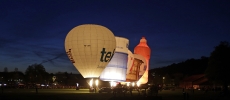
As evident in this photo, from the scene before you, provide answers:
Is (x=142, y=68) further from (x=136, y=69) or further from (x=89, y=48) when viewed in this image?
(x=89, y=48)

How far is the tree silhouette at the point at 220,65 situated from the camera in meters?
53.7

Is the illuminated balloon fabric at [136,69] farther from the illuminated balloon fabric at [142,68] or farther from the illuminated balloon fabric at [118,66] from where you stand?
the illuminated balloon fabric at [118,66]

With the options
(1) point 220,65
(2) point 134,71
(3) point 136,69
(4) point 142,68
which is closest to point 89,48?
(2) point 134,71

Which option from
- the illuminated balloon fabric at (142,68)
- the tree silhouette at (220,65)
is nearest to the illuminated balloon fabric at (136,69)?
the illuminated balloon fabric at (142,68)

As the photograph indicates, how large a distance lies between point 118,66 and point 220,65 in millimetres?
18544

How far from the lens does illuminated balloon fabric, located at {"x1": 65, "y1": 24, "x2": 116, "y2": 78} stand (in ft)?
138

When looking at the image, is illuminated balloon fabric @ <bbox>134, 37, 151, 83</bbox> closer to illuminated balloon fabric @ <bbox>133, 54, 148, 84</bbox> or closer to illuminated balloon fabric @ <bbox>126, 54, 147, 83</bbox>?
illuminated balloon fabric @ <bbox>133, 54, 148, 84</bbox>

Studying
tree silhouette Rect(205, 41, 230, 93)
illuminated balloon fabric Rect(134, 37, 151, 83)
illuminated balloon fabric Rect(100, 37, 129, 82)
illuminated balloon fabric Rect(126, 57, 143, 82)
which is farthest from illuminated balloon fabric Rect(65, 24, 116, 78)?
illuminated balloon fabric Rect(134, 37, 151, 83)

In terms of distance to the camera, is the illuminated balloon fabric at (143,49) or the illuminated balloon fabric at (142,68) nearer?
the illuminated balloon fabric at (142,68)

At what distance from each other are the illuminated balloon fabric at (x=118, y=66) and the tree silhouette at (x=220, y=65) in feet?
53.5

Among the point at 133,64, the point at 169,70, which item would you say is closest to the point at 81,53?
the point at 133,64

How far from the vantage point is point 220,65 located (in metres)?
54.2

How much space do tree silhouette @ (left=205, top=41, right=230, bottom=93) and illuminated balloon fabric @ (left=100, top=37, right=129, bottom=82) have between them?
1630cm

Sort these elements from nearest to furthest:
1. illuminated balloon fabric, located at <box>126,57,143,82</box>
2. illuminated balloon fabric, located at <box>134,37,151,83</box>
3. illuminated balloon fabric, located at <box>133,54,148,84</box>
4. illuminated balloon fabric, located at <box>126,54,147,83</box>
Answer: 1. illuminated balloon fabric, located at <box>126,57,143,82</box>
2. illuminated balloon fabric, located at <box>126,54,147,83</box>
3. illuminated balloon fabric, located at <box>133,54,148,84</box>
4. illuminated balloon fabric, located at <box>134,37,151,83</box>
